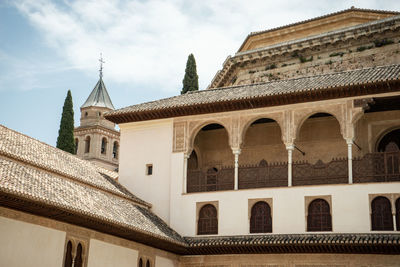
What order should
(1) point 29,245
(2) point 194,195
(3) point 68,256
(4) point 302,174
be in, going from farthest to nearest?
1. (2) point 194,195
2. (4) point 302,174
3. (3) point 68,256
4. (1) point 29,245

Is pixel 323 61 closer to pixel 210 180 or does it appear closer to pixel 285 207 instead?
pixel 210 180

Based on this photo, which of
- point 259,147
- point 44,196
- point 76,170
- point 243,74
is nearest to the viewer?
point 44,196

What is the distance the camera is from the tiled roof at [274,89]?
1794 centimetres

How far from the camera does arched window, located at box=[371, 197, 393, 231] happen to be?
16641 mm

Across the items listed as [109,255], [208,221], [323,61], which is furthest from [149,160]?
[323,61]

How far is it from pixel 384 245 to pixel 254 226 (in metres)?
3.86

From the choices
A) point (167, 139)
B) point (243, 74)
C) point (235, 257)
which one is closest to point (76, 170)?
point (167, 139)

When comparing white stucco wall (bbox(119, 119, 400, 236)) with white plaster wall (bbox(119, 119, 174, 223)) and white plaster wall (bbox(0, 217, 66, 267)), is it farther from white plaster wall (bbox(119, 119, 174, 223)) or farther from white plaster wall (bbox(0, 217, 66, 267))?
white plaster wall (bbox(0, 217, 66, 267))

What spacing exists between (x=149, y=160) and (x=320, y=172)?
5.45 metres

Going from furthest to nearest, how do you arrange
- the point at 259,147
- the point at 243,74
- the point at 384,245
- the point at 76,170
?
the point at 243,74 < the point at 259,147 < the point at 76,170 < the point at 384,245

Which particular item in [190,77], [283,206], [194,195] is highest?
[190,77]

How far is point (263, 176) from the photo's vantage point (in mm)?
19172

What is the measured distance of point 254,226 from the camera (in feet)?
60.1

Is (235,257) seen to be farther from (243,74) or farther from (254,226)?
(243,74)
